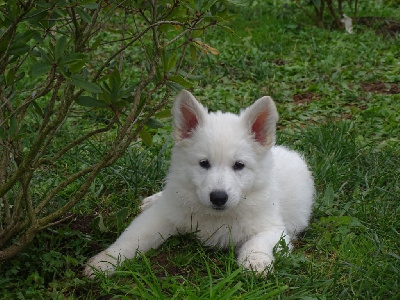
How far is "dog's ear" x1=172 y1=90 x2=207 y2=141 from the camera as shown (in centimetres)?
378

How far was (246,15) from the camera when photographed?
408 inches

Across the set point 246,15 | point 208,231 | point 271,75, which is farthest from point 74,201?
point 246,15

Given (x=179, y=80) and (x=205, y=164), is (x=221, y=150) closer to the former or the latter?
(x=205, y=164)

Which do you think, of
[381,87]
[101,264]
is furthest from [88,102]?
[381,87]

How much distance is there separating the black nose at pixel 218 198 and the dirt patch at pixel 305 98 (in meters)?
3.46

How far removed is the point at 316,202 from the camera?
4.50m

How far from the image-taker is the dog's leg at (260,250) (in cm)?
347

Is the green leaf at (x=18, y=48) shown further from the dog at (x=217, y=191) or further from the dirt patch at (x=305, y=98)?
the dirt patch at (x=305, y=98)

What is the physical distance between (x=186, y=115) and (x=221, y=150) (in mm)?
351

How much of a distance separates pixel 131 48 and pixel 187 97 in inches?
203

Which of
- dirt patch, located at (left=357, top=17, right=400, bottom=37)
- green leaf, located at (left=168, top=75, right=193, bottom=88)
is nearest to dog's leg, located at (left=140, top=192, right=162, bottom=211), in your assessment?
green leaf, located at (left=168, top=75, right=193, bottom=88)

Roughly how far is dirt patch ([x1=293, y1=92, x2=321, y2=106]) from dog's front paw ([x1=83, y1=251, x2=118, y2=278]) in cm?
371

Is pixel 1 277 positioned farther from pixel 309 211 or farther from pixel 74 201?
pixel 309 211

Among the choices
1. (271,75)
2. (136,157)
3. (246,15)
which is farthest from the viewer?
(246,15)
